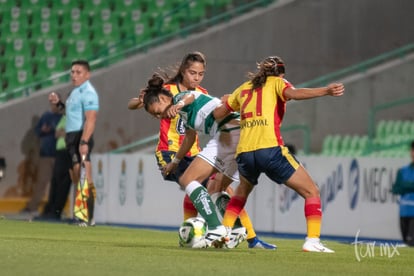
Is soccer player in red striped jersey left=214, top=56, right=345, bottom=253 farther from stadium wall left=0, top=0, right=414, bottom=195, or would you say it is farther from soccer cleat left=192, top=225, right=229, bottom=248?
stadium wall left=0, top=0, right=414, bottom=195

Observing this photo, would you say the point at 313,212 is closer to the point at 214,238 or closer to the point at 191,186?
the point at 214,238

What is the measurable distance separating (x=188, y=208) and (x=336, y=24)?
576 inches

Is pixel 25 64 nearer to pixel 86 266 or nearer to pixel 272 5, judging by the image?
pixel 272 5

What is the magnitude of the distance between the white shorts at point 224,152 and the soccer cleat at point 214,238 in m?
0.72

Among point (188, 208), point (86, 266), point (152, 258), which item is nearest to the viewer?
point (86, 266)

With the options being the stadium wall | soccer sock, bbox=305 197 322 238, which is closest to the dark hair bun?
soccer sock, bbox=305 197 322 238

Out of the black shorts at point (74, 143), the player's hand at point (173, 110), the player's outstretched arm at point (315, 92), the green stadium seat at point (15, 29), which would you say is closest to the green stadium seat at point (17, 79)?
the green stadium seat at point (15, 29)

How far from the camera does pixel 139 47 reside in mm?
24891

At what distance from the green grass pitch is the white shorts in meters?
0.76

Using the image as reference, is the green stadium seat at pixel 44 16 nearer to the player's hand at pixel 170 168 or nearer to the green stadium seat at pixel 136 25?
the green stadium seat at pixel 136 25

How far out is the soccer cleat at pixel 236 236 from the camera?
12102mm

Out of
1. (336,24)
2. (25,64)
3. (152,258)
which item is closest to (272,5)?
(336,24)

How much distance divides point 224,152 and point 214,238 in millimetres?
917

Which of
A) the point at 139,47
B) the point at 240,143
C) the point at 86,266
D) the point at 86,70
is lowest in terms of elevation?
the point at 86,266
